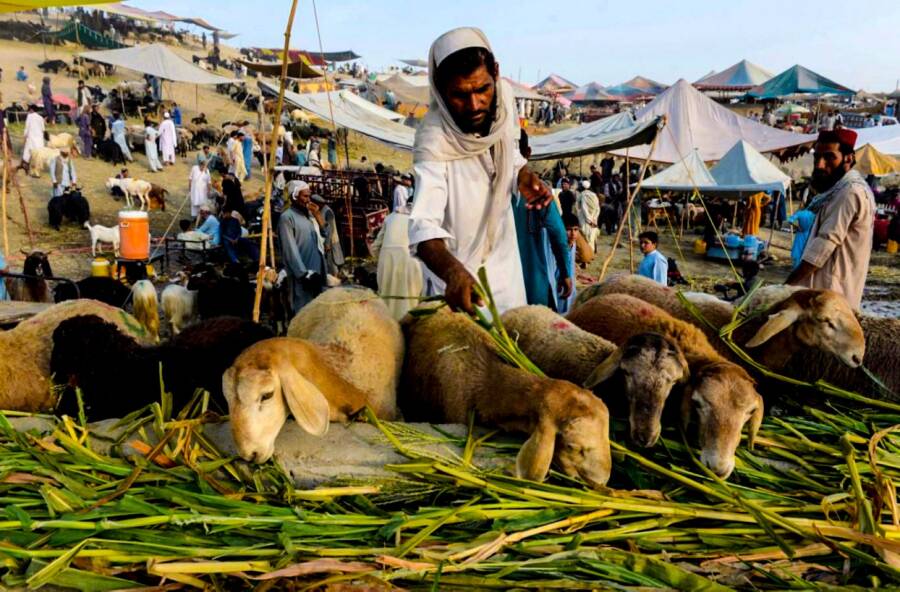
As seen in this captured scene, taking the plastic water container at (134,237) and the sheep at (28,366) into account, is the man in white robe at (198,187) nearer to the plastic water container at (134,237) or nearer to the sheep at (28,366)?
the plastic water container at (134,237)

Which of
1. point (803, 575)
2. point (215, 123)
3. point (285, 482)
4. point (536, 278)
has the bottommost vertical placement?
point (803, 575)

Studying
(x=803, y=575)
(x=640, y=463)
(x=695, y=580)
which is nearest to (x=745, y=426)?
(x=640, y=463)

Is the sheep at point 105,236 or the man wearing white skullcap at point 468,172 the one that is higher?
the man wearing white skullcap at point 468,172

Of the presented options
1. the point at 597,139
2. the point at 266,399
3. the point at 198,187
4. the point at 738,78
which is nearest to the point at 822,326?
the point at 266,399

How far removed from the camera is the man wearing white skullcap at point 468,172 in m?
2.93

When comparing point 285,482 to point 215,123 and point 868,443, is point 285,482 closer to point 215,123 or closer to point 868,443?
point 868,443

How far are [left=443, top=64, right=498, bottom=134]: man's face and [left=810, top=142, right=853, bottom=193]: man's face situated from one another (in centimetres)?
239

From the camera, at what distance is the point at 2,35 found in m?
46.0

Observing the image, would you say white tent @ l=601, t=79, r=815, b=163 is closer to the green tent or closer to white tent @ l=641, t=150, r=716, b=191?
white tent @ l=641, t=150, r=716, b=191

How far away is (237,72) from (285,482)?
54053 millimetres

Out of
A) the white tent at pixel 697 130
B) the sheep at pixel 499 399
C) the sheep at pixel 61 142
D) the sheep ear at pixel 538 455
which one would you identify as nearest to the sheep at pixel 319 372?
the sheep at pixel 499 399

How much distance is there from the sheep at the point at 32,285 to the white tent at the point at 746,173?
1426cm

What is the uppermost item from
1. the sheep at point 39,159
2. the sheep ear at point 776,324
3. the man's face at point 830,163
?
the sheep at point 39,159

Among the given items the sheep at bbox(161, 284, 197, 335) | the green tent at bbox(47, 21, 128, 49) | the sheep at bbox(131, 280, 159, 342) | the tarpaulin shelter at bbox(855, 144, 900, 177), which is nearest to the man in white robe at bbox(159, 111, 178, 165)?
the green tent at bbox(47, 21, 128, 49)
